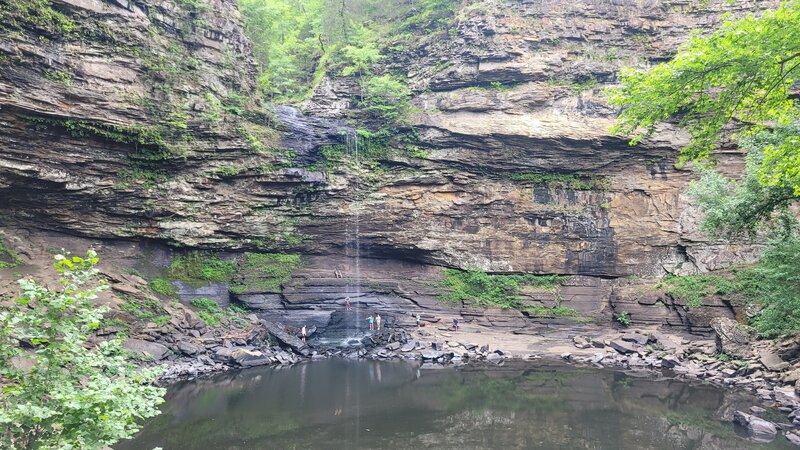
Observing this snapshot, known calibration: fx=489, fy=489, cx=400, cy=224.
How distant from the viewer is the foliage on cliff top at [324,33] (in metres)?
25.2

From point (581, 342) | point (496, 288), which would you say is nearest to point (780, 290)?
point (581, 342)

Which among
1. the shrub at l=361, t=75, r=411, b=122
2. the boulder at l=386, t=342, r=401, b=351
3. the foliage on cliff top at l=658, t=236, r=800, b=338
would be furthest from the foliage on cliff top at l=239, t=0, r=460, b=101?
the foliage on cliff top at l=658, t=236, r=800, b=338

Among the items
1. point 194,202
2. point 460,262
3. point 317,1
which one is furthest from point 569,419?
point 317,1

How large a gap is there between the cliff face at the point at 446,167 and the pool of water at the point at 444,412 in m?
6.79

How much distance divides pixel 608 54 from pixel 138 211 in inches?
875

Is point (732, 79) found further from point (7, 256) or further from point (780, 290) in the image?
point (7, 256)

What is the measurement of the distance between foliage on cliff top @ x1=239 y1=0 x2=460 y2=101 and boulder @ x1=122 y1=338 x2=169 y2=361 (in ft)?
44.9

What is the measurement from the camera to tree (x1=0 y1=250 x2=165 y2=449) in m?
3.58

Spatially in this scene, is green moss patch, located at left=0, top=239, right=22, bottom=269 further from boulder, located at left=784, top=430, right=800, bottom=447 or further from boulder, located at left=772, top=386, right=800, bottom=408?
boulder, located at left=772, top=386, right=800, bottom=408

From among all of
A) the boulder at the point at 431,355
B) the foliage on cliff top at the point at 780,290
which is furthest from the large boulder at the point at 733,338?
the boulder at the point at 431,355

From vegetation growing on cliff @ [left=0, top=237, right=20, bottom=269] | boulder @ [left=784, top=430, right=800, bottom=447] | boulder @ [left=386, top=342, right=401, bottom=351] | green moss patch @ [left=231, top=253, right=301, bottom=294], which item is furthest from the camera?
green moss patch @ [left=231, top=253, right=301, bottom=294]

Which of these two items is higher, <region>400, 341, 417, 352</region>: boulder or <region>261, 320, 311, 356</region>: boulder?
<region>261, 320, 311, 356</region>: boulder

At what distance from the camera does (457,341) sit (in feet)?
66.0

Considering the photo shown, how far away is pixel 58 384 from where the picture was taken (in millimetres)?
3691
